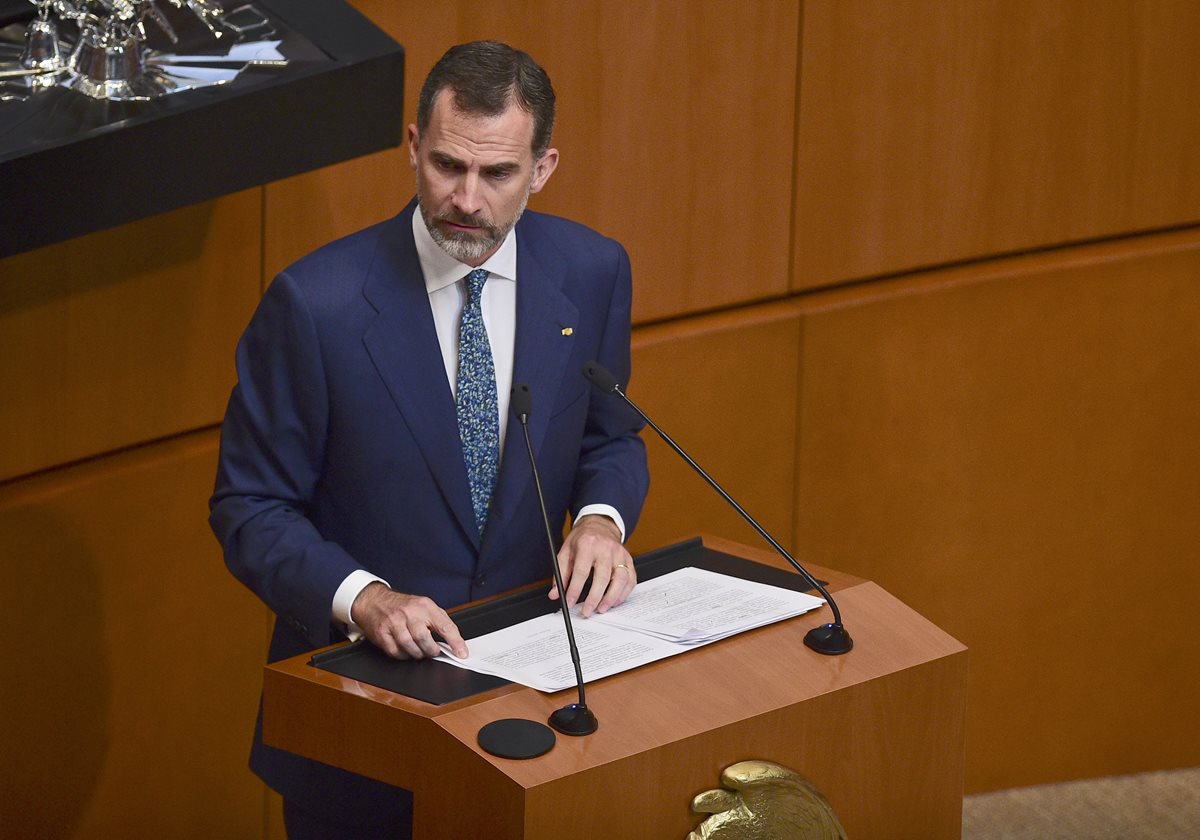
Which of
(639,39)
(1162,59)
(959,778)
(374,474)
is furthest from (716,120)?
(959,778)

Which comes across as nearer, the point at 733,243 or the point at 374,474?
the point at 374,474

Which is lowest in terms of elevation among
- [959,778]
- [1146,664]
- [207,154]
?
[1146,664]

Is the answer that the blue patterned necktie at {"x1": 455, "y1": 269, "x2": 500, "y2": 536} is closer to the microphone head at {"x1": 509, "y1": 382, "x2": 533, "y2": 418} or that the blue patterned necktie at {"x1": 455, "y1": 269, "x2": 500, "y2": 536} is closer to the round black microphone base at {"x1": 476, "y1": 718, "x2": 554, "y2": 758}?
the microphone head at {"x1": 509, "y1": 382, "x2": 533, "y2": 418}

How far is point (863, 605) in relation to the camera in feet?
7.04

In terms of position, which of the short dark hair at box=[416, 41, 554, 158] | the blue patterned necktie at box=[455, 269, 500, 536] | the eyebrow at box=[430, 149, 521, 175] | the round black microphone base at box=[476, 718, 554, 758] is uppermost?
the short dark hair at box=[416, 41, 554, 158]

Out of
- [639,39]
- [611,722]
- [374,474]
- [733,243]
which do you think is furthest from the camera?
[733,243]

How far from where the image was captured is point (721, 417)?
3.59 m

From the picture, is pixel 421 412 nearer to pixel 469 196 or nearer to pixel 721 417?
pixel 469 196

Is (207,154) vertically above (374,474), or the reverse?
(207,154)

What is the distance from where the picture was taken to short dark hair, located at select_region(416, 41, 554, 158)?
2.19 meters

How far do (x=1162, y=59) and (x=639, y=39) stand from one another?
1.23 metres

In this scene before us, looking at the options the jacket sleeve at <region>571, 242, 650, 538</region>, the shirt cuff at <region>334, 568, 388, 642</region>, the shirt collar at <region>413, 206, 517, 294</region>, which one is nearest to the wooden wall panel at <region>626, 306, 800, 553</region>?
the jacket sleeve at <region>571, 242, 650, 538</region>

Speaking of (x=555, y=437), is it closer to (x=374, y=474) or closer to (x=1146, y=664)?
(x=374, y=474)

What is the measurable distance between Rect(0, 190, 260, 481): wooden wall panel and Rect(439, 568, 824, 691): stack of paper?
1.05 m
